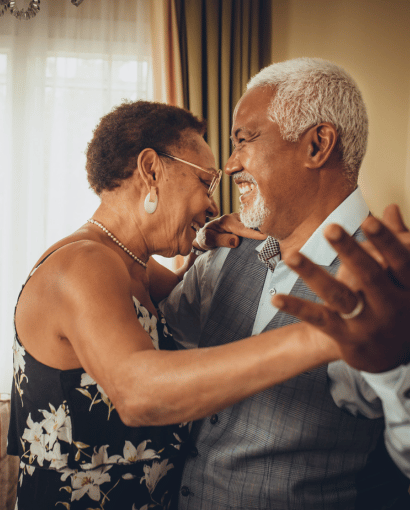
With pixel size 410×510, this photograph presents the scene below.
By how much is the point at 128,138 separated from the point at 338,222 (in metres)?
0.63

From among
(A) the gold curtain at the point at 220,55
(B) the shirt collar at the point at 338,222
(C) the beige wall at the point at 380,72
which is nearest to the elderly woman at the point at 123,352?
(B) the shirt collar at the point at 338,222

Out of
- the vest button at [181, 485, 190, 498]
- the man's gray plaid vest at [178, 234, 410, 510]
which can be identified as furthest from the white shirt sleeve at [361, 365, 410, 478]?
the vest button at [181, 485, 190, 498]

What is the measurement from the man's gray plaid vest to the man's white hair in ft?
1.31

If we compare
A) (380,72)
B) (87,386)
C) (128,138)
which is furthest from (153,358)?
(380,72)

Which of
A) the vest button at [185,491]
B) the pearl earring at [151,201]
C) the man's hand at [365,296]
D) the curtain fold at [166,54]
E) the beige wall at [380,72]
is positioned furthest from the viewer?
the curtain fold at [166,54]

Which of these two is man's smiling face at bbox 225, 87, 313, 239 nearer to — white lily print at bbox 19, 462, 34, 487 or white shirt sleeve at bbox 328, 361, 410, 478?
white shirt sleeve at bbox 328, 361, 410, 478

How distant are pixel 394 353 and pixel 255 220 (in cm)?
74

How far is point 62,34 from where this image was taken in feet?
9.66

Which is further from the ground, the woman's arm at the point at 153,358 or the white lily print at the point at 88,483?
the woman's arm at the point at 153,358

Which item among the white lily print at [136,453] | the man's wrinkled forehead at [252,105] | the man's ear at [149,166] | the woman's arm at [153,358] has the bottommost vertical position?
the white lily print at [136,453]

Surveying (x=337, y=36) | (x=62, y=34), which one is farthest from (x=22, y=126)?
(x=337, y=36)

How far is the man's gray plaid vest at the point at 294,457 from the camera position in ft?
3.15

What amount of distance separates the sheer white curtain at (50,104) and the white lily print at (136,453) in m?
2.24

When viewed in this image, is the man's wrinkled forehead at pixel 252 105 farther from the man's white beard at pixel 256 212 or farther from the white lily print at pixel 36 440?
the white lily print at pixel 36 440
